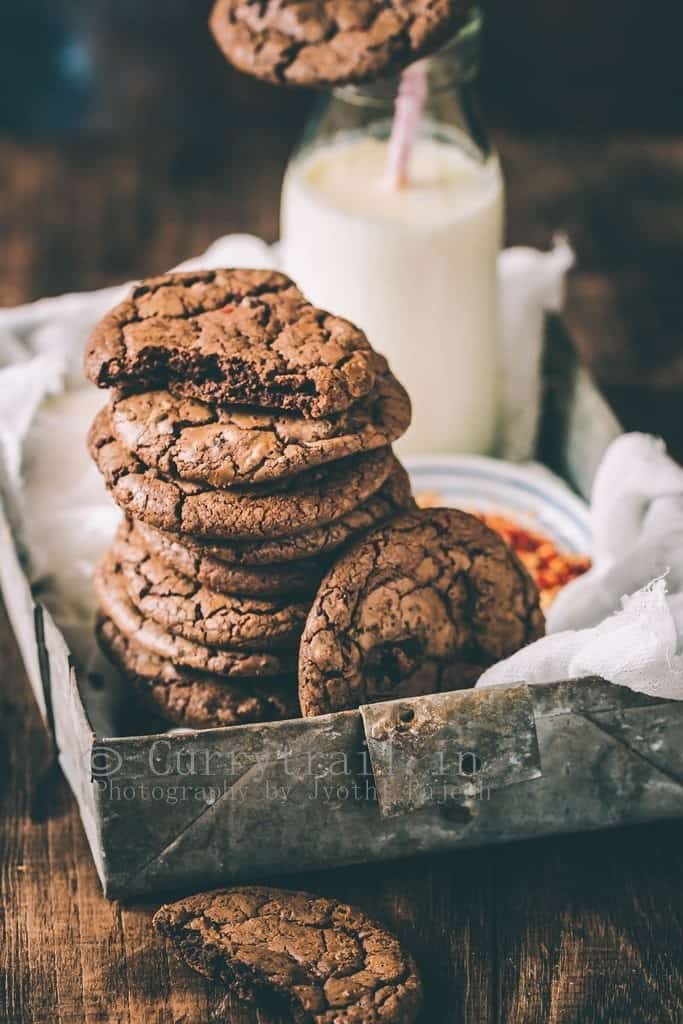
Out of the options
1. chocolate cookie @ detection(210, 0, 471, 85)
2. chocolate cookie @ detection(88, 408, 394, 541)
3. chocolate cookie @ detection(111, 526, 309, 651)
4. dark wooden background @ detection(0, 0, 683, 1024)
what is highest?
chocolate cookie @ detection(210, 0, 471, 85)

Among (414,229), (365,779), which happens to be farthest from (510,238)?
(365,779)

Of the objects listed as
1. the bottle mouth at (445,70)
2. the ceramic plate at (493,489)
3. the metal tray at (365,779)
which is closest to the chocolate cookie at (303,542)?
the metal tray at (365,779)

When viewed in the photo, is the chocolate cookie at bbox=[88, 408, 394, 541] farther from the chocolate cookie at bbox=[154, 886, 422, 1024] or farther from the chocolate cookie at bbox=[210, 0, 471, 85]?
the chocolate cookie at bbox=[210, 0, 471, 85]

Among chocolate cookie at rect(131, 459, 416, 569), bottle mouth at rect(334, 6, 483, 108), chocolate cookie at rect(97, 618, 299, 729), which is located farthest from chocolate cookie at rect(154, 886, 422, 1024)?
bottle mouth at rect(334, 6, 483, 108)

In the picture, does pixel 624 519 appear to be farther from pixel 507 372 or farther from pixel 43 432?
pixel 43 432

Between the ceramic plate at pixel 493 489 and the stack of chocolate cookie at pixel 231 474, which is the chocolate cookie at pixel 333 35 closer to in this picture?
the stack of chocolate cookie at pixel 231 474

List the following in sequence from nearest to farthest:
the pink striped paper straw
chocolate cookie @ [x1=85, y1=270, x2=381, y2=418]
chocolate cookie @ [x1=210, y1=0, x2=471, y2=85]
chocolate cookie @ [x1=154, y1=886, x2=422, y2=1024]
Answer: chocolate cookie @ [x1=154, y1=886, x2=422, y2=1024], chocolate cookie @ [x1=85, y1=270, x2=381, y2=418], chocolate cookie @ [x1=210, y1=0, x2=471, y2=85], the pink striped paper straw

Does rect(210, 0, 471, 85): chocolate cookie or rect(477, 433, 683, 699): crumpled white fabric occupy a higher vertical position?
rect(210, 0, 471, 85): chocolate cookie

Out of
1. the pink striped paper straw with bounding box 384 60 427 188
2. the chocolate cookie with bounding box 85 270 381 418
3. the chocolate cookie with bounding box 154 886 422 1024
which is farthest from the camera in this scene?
the pink striped paper straw with bounding box 384 60 427 188

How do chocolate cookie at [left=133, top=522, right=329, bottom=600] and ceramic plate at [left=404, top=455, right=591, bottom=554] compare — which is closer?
chocolate cookie at [left=133, top=522, right=329, bottom=600]
